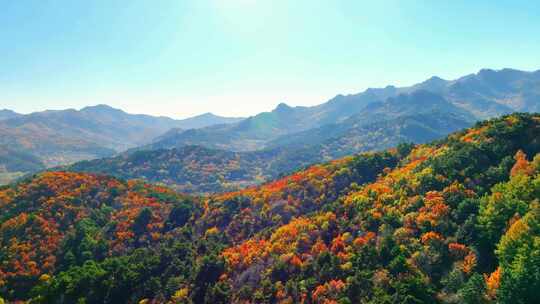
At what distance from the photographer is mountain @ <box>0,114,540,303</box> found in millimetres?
79250

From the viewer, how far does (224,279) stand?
11312cm

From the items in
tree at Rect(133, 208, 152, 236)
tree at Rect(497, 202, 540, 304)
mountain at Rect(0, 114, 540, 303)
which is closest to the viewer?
tree at Rect(497, 202, 540, 304)

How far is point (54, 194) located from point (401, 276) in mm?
168637

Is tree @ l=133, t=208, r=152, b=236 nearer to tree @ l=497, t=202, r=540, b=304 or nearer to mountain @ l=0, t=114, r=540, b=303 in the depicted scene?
mountain @ l=0, t=114, r=540, b=303

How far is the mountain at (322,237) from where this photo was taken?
79.2 metres

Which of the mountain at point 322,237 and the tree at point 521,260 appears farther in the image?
the mountain at point 322,237

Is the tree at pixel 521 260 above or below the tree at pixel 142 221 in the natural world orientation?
above

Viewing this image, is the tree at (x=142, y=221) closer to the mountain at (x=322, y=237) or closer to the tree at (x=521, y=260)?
the mountain at (x=322, y=237)

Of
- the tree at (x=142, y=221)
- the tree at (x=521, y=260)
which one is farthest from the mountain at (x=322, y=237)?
the tree at (x=142, y=221)

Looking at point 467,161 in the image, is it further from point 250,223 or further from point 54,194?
point 54,194

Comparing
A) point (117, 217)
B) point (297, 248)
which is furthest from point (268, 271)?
point (117, 217)

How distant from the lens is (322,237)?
118000mm

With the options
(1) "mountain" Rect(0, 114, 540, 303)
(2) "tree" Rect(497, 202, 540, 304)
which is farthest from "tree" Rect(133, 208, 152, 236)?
(2) "tree" Rect(497, 202, 540, 304)

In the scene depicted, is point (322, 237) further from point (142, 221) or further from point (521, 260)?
point (142, 221)
